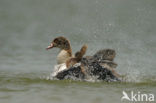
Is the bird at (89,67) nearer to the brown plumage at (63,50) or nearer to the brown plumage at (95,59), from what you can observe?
the brown plumage at (95,59)

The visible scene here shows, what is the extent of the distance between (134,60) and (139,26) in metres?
4.46

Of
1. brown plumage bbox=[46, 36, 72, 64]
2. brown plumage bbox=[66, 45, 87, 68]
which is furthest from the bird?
brown plumage bbox=[46, 36, 72, 64]

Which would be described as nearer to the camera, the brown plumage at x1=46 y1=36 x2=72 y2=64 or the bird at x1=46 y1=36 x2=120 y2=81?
the bird at x1=46 y1=36 x2=120 y2=81

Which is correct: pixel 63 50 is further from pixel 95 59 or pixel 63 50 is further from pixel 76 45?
pixel 76 45

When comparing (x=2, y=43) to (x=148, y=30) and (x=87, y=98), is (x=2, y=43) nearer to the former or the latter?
(x=148, y=30)

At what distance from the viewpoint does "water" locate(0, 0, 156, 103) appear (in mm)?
9578

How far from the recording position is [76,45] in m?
17.1

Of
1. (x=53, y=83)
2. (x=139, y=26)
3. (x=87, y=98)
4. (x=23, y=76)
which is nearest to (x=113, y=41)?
(x=139, y=26)

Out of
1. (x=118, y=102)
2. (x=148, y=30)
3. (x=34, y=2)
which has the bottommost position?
(x=118, y=102)

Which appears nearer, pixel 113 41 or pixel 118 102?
pixel 118 102

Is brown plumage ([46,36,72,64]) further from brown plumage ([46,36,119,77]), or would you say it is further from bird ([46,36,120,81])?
bird ([46,36,120,81])

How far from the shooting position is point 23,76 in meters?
11.9

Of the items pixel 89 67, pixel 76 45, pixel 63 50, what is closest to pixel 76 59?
pixel 89 67

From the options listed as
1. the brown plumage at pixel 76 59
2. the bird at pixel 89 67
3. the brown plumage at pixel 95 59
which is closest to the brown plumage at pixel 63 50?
the brown plumage at pixel 95 59
